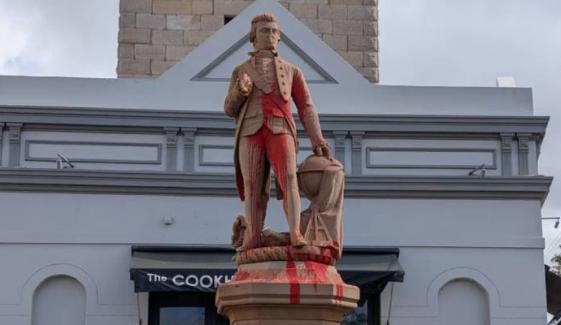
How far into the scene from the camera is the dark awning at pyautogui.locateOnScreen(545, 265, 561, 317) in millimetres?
16328

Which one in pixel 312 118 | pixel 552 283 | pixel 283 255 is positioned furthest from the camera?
pixel 552 283

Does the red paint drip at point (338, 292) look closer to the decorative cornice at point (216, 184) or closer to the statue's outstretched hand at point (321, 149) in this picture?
the statue's outstretched hand at point (321, 149)

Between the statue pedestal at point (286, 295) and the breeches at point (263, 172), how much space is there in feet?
1.33

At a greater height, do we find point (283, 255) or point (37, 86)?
point (37, 86)

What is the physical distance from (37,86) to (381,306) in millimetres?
6053

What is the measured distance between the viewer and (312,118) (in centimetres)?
895

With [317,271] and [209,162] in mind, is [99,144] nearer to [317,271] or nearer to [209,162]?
[209,162]

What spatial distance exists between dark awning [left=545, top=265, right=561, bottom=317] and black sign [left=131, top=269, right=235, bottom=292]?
5.10 m

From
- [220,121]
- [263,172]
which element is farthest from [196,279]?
[263,172]

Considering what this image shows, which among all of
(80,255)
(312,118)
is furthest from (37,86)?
(312,118)

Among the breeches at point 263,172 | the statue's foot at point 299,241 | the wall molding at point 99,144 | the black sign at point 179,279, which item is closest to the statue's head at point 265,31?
the breeches at point 263,172

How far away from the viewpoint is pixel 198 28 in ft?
63.7

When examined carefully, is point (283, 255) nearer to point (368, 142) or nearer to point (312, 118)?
point (312, 118)

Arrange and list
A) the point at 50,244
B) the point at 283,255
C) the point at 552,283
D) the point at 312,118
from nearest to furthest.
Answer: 1. the point at 283,255
2. the point at 312,118
3. the point at 50,244
4. the point at 552,283
